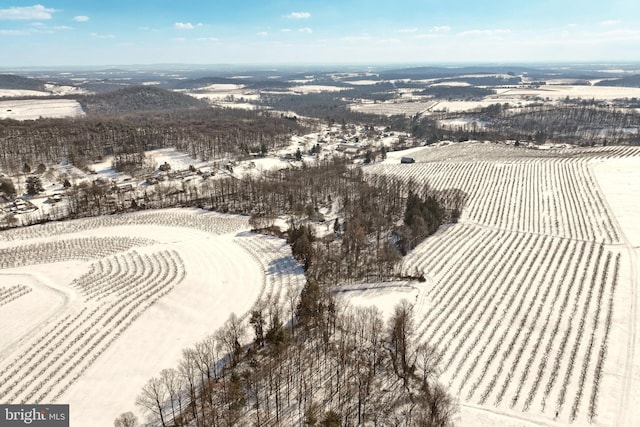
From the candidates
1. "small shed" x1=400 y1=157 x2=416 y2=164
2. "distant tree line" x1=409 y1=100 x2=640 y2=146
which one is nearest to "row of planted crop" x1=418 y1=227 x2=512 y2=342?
"small shed" x1=400 y1=157 x2=416 y2=164

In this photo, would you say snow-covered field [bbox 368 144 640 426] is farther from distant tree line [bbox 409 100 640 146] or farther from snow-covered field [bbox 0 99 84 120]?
snow-covered field [bbox 0 99 84 120]

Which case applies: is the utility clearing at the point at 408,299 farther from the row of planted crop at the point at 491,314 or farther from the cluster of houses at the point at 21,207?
the cluster of houses at the point at 21,207

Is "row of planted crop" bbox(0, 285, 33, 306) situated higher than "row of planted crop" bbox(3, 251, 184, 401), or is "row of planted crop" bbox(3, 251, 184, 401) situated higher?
"row of planted crop" bbox(0, 285, 33, 306)

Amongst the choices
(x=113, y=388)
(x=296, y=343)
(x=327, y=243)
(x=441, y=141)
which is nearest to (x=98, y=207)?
(x=327, y=243)

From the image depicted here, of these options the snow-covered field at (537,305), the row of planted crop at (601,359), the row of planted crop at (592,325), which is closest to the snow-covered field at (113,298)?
the snow-covered field at (537,305)

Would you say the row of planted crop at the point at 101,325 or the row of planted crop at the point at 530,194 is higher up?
the row of planted crop at the point at 530,194

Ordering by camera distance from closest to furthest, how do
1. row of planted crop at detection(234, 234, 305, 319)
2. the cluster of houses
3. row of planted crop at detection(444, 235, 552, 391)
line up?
1. row of planted crop at detection(444, 235, 552, 391)
2. row of planted crop at detection(234, 234, 305, 319)
3. the cluster of houses

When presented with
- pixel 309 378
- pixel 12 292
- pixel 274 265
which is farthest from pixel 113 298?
pixel 309 378
